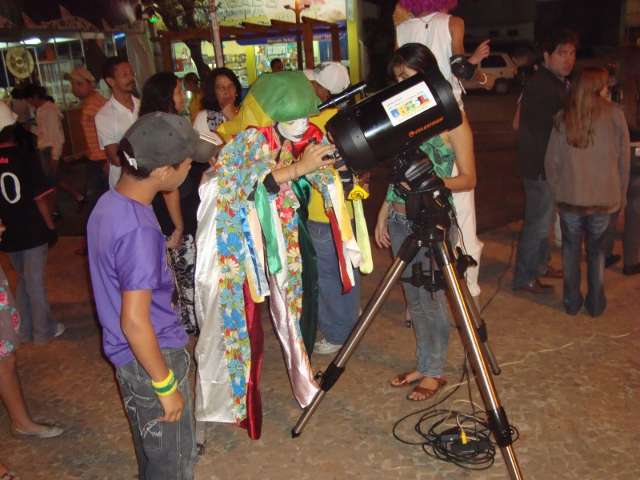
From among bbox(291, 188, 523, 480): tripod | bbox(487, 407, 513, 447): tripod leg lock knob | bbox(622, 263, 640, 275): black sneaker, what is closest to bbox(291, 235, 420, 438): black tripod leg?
bbox(291, 188, 523, 480): tripod

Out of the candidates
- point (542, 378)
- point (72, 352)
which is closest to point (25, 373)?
point (72, 352)

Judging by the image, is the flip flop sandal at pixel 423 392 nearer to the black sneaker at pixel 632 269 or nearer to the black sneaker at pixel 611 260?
the black sneaker at pixel 632 269

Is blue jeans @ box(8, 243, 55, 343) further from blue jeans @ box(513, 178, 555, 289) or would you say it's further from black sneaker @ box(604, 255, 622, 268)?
black sneaker @ box(604, 255, 622, 268)

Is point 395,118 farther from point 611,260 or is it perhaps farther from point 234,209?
point 611,260

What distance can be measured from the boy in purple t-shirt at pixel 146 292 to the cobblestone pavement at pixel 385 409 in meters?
0.78

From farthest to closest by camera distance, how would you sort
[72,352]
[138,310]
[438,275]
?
[72,352], [438,275], [138,310]

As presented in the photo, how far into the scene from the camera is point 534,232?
4.09 m

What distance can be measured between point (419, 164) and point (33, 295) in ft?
9.13

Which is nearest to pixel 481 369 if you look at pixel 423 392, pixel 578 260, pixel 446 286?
pixel 446 286

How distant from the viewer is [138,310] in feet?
5.49

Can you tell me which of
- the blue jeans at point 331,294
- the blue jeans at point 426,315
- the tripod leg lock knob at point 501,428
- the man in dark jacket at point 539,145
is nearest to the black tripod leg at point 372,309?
the blue jeans at point 426,315

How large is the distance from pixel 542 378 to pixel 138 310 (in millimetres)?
2205

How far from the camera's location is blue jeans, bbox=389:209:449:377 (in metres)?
2.83

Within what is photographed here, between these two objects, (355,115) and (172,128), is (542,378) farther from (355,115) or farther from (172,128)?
(172,128)
